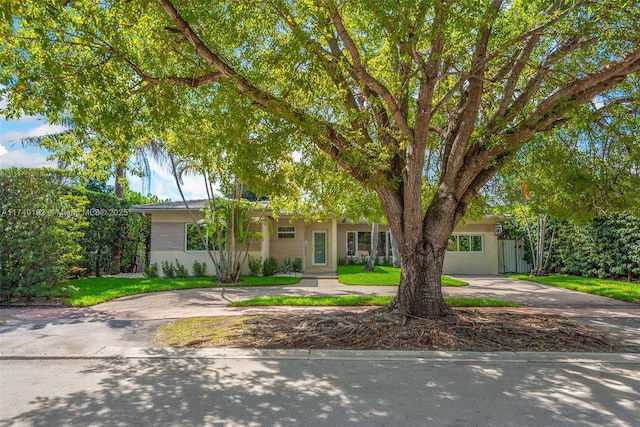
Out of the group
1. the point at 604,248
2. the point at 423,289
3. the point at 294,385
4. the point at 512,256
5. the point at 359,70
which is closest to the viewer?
the point at 294,385

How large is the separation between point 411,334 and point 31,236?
1008cm

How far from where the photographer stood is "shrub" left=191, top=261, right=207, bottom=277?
1839cm

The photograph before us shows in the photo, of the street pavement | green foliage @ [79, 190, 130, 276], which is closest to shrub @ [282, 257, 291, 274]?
green foliage @ [79, 190, 130, 276]

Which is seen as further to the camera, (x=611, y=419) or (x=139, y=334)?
(x=139, y=334)

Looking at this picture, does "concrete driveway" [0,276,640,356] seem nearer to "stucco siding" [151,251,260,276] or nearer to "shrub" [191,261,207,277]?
"shrub" [191,261,207,277]

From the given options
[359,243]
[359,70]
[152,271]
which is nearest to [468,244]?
[359,243]

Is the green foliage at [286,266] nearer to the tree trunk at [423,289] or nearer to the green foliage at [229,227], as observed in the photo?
the green foliage at [229,227]

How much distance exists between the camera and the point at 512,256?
23484mm

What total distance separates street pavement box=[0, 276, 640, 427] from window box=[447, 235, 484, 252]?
1475 cm

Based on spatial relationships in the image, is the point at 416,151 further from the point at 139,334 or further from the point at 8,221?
the point at 8,221

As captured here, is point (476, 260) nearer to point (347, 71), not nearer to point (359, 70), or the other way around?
point (347, 71)

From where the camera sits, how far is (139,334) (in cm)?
773

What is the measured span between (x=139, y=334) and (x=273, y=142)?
4.41 metres

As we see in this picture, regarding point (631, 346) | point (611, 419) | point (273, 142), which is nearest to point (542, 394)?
point (611, 419)
